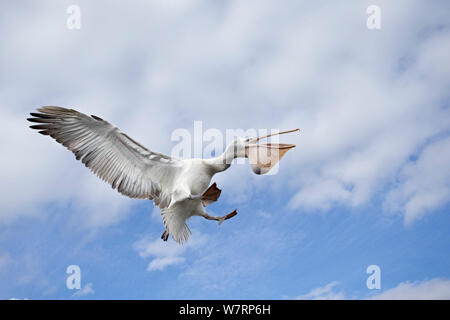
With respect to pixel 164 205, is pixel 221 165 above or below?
above

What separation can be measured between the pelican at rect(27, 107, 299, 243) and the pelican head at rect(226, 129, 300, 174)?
0.12ft

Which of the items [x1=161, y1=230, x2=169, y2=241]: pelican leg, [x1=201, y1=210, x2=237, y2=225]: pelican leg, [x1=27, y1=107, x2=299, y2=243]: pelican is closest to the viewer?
[x1=27, y1=107, x2=299, y2=243]: pelican

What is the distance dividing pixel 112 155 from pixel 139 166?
18.0 inches

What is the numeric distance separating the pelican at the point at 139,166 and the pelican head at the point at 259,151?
0.04 m

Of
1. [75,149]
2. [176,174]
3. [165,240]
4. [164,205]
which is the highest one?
[75,149]

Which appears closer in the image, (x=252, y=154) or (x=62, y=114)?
(x=252, y=154)

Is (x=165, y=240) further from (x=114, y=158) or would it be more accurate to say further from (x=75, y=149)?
(x=75, y=149)

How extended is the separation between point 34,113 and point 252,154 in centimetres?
349

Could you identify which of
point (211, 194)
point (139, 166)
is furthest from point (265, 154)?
point (139, 166)

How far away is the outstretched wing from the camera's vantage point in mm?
6719

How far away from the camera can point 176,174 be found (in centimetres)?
673

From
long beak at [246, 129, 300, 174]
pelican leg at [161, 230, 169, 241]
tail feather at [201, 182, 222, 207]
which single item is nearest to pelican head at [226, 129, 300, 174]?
long beak at [246, 129, 300, 174]

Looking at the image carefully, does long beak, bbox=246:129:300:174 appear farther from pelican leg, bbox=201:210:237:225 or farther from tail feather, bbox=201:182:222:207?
pelican leg, bbox=201:210:237:225
